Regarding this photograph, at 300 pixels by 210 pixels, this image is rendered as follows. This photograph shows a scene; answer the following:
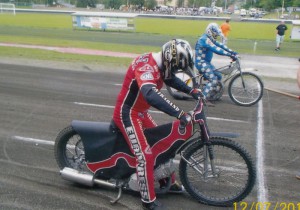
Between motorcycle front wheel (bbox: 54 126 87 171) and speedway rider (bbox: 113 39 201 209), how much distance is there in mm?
861

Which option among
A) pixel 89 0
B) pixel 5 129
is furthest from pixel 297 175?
pixel 89 0

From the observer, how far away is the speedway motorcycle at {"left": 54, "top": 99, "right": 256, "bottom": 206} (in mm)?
4551

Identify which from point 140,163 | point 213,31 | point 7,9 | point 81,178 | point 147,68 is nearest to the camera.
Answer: point 147,68

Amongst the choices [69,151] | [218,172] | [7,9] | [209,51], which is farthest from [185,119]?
[7,9]

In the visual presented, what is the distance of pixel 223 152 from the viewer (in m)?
4.61

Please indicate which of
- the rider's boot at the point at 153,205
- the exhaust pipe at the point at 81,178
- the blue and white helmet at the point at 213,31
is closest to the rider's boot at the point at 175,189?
the rider's boot at the point at 153,205

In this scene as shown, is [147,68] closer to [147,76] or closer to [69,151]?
[147,76]

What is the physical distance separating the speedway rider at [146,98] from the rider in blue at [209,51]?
17.1 feet

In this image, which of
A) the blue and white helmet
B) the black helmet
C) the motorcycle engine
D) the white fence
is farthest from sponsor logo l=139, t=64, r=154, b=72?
the white fence

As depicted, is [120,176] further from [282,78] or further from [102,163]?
[282,78]

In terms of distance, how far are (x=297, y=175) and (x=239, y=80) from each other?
5027 millimetres

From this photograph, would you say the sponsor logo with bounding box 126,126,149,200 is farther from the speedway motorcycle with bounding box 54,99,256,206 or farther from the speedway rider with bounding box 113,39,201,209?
the speedway motorcycle with bounding box 54,99,256,206

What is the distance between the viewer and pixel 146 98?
416 centimetres

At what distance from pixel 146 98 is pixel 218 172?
58.2 inches
